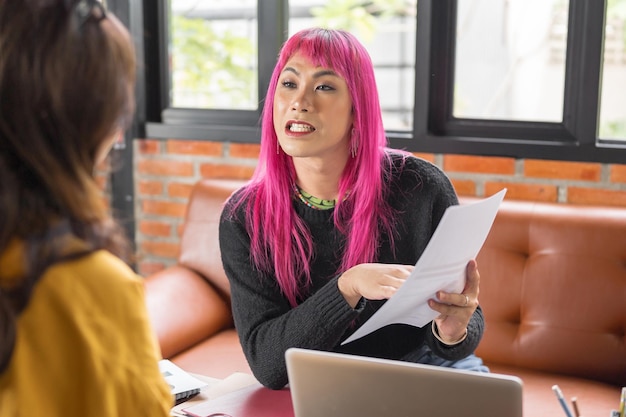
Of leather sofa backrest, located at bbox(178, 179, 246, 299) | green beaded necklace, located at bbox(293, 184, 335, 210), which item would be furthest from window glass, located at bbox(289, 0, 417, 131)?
green beaded necklace, located at bbox(293, 184, 335, 210)

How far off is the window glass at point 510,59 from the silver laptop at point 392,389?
1.60m

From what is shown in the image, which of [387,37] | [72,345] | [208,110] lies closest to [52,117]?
[72,345]

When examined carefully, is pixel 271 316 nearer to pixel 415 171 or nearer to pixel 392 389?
pixel 415 171

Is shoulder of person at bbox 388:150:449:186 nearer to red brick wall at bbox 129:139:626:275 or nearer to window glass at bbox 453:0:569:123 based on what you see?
red brick wall at bbox 129:139:626:275

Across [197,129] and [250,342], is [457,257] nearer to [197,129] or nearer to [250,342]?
[250,342]

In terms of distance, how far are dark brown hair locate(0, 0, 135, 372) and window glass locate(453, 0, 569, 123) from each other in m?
1.89

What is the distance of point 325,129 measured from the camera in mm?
1655

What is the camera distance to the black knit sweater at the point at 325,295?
4.82ft

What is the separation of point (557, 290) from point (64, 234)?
162cm

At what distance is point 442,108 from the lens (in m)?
2.52

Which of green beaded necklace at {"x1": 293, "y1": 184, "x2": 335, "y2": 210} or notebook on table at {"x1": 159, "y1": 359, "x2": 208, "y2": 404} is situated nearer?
notebook on table at {"x1": 159, "y1": 359, "x2": 208, "y2": 404}

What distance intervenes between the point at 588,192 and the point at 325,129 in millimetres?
1044

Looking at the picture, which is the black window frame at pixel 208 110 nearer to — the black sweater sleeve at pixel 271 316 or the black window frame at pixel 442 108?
the black window frame at pixel 442 108

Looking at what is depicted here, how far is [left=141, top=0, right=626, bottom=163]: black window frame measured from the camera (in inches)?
89.3
